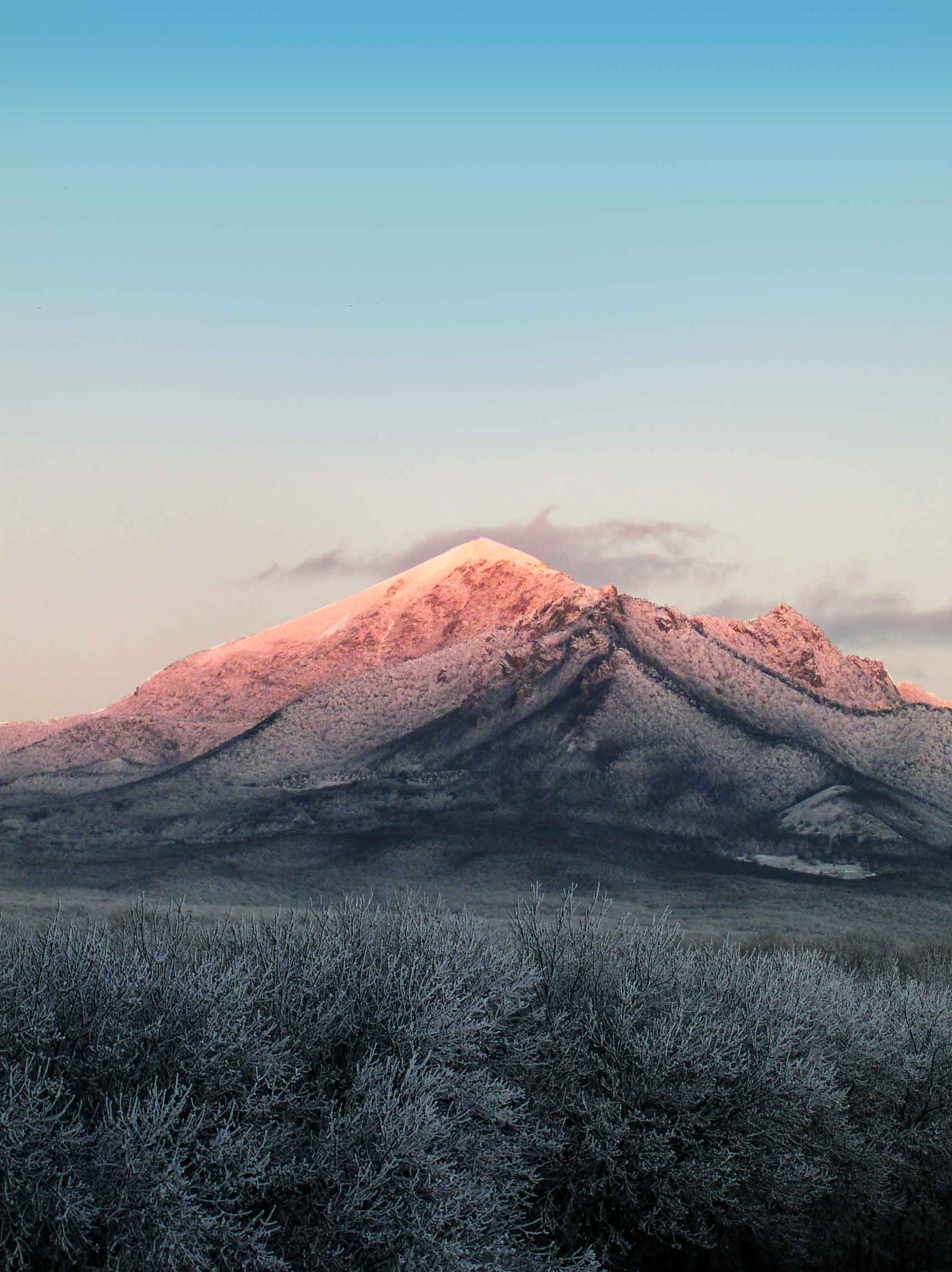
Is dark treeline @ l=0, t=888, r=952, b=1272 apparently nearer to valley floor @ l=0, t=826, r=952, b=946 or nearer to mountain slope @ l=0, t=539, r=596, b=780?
valley floor @ l=0, t=826, r=952, b=946

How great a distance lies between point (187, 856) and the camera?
126 meters

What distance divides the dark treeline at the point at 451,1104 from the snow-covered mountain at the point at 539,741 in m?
101

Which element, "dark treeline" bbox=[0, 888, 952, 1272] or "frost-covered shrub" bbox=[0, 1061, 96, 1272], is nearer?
"frost-covered shrub" bbox=[0, 1061, 96, 1272]

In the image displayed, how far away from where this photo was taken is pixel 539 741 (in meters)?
150

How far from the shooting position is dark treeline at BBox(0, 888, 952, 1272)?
1722cm

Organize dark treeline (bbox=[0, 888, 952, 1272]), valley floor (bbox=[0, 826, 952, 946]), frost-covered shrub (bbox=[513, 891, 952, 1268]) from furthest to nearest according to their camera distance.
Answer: valley floor (bbox=[0, 826, 952, 946]) < frost-covered shrub (bbox=[513, 891, 952, 1268]) < dark treeline (bbox=[0, 888, 952, 1272])

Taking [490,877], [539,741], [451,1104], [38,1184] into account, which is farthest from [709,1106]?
[539,741]

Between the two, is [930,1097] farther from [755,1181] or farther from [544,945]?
[544,945]

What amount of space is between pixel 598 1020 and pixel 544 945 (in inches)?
86.2

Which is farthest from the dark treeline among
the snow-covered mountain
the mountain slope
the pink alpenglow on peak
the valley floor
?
the mountain slope

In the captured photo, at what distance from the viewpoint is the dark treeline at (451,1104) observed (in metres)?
17.2

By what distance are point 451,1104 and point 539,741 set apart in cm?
12965

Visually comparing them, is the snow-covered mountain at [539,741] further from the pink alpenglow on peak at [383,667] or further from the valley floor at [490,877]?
the valley floor at [490,877]

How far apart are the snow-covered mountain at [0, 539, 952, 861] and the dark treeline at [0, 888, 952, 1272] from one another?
332ft
